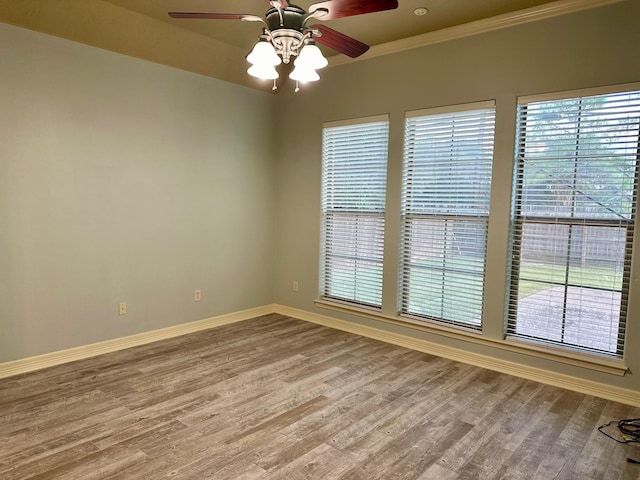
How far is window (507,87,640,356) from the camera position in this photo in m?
3.08

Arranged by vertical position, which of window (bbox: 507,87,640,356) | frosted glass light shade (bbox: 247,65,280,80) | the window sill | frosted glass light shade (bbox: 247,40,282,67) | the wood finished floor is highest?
frosted glass light shade (bbox: 247,40,282,67)

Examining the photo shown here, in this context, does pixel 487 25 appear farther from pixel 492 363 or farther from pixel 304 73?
pixel 492 363

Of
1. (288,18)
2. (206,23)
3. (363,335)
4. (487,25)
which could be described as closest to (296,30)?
(288,18)

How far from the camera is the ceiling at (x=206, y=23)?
10.7 feet

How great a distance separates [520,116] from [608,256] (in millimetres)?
1310

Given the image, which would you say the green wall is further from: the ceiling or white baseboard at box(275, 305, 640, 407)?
white baseboard at box(275, 305, 640, 407)

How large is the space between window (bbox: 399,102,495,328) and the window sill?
0.11 m

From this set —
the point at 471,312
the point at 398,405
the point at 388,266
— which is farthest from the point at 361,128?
the point at 398,405

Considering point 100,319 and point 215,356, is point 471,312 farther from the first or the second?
point 100,319

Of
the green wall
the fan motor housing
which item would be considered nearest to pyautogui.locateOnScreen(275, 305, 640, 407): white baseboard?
the green wall

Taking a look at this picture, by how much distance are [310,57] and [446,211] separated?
2.22 metres

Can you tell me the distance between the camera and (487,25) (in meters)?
3.56

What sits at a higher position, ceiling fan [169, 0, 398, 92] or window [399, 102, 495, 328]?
ceiling fan [169, 0, 398, 92]

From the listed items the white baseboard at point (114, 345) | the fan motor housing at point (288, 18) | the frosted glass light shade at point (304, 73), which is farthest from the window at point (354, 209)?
the fan motor housing at point (288, 18)
